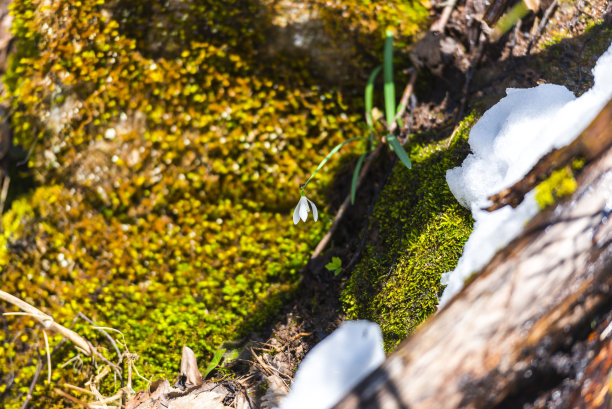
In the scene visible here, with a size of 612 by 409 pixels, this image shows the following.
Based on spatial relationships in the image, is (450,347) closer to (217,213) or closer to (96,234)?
(217,213)

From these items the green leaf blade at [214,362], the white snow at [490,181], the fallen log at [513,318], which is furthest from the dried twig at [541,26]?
the green leaf blade at [214,362]

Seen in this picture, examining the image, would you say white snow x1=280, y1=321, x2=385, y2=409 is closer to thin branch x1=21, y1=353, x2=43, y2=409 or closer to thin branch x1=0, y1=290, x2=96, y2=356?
thin branch x1=0, y1=290, x2=96, y2=356

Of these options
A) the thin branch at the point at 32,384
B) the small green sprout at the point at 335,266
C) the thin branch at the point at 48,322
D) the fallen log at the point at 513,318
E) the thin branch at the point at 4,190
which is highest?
the fallen log at the point at 513,318

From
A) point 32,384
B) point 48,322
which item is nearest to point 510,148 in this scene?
point 48,322

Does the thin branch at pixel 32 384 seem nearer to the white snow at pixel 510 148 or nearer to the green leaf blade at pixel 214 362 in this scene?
the green leaf blade at pixel 214 362

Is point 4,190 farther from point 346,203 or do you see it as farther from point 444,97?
point 444,97

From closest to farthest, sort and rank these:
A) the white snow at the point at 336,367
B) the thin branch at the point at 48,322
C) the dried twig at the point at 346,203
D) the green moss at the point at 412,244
Answer: the white snow at the point at 336,367 → the green moss at the point at 412,244 → the thin branch at the point at 48,322 → the dried twig at the point at 346,203

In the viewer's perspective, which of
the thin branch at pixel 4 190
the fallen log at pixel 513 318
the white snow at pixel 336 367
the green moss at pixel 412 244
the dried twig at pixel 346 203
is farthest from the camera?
the thin branch at pixel 4 190
